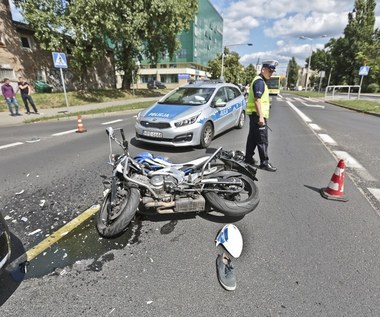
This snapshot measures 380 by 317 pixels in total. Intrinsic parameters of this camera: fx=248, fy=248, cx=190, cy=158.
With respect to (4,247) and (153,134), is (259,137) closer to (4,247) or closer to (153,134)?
(153,134)

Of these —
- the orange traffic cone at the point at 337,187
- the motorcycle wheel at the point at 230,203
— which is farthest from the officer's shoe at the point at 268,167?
the motorcycle wheel at the point at 230,203

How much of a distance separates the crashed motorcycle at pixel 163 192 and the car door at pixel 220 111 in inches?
144

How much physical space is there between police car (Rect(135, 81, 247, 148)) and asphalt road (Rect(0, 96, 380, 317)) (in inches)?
69.3

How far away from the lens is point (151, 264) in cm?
246

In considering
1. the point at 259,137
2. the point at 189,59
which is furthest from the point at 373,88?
the point at 259,137

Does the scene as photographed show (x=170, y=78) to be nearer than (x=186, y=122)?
No

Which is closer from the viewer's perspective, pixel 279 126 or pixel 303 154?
pixel 303 154

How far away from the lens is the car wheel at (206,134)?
6.31m

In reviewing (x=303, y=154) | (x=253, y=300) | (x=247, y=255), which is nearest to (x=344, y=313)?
(x=253, y=300)

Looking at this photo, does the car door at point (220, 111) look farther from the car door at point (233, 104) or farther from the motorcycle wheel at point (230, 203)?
the motorcycle wheel at point (230, 203)

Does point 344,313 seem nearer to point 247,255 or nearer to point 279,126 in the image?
point 247,255

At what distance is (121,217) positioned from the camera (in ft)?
8.97

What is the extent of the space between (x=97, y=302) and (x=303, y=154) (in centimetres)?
566

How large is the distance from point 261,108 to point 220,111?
2504 mm
